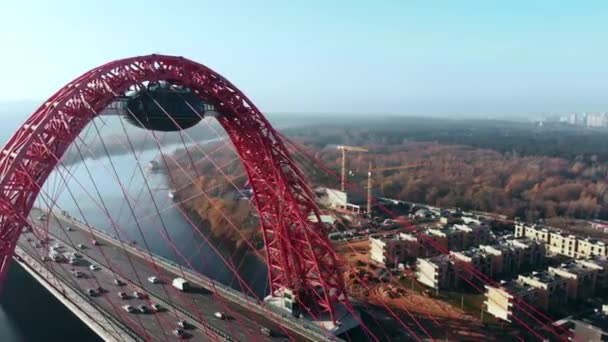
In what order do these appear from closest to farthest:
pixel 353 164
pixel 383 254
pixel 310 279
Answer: pixel 310 279, pixel 383 254, pixel 353 164

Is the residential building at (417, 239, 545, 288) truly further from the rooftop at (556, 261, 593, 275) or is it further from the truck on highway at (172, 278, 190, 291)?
the truck on highway at (172, 278, 190, 291)

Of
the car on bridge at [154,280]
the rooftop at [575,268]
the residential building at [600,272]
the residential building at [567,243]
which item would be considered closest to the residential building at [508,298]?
the rooftop at [575,268]

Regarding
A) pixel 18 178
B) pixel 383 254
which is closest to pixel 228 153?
pixel 383 254

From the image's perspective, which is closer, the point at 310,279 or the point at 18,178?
the point at 18,178

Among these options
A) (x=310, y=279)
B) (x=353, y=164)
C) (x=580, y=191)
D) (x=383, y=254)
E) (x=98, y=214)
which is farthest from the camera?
(x=353, y=164)

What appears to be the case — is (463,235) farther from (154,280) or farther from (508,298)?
(154,280)

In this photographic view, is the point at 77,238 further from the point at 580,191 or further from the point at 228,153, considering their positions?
the point at 580,191

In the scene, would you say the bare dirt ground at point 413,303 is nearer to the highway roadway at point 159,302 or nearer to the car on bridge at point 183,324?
the highway roadway at point 159,302
